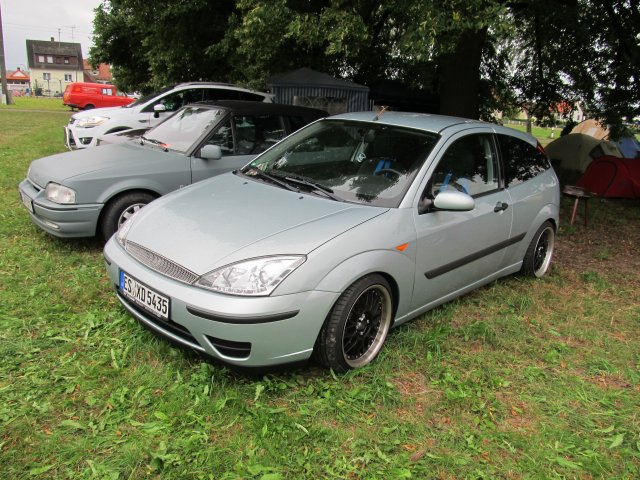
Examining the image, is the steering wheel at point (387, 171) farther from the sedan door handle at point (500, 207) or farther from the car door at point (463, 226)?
the sedan door handle at point (500, 207)

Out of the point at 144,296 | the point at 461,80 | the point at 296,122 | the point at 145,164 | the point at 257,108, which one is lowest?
the point at 144,296

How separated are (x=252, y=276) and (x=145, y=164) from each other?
9.29 feet

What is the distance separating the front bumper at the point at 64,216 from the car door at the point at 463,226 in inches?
120

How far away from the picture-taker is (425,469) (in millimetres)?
2527

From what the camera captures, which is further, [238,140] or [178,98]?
[178,98]

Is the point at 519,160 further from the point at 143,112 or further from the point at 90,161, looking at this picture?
the point at 143,112

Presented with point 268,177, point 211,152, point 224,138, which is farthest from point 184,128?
point 268,177

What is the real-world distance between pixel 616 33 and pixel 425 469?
31.8ft

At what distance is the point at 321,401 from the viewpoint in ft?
9.59

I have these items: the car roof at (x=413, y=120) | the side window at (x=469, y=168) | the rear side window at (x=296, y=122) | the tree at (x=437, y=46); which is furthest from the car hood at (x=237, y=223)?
the tree at (x=437, y=46)

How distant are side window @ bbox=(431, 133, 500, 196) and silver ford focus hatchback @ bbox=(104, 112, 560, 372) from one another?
0.01 metres

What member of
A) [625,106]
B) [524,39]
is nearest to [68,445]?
[625,106]

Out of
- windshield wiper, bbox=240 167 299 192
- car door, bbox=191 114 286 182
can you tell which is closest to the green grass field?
windshield wiper, bbox=240 167 299 192

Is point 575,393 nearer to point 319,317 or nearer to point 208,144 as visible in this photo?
point 319,317
